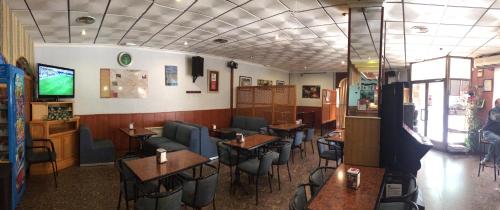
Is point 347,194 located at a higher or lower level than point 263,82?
lower

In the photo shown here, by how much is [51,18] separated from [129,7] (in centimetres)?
142

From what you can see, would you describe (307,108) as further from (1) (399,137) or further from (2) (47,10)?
(2) (47,10)

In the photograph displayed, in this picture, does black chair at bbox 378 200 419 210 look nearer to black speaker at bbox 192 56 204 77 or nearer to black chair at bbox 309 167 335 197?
black chair at bbox 309 167 335 197

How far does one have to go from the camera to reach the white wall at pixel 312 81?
1102cm

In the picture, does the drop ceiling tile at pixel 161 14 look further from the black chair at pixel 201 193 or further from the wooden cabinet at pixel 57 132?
the wooden cabinet at pixel 57 132

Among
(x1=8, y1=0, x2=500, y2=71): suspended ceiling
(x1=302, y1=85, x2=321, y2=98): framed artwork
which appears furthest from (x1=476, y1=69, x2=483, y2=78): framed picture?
(x1=302, y1=85, x2=321, y2=98): framed artwork

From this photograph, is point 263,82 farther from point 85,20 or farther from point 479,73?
point 85,20

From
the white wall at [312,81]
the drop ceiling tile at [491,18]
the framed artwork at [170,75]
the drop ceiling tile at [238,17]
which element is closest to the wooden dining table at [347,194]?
the drop ceiling tile at [238,17]

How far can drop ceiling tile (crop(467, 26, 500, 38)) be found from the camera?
13.3 ft

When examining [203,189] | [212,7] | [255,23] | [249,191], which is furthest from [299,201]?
[255,23]

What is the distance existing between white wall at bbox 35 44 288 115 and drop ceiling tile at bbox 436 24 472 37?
5575 millimetres

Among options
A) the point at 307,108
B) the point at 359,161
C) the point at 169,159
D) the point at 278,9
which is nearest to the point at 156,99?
the point at 169,159

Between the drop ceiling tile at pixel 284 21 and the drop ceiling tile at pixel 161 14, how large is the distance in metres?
1.43

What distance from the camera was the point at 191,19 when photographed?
3.96m
